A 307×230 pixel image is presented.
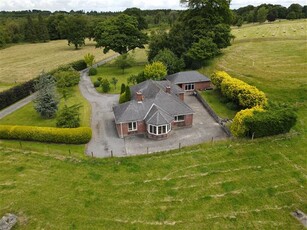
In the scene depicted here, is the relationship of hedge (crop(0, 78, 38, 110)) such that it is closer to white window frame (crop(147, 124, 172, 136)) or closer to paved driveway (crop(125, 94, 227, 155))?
paved driveway (crop(125, 94, 227, 155))

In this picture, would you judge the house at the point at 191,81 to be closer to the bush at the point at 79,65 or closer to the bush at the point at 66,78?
the bush at the point at 66,78

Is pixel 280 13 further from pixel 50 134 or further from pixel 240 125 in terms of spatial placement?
pixel 50 134

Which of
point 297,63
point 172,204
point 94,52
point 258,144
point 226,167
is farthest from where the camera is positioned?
point 94,52

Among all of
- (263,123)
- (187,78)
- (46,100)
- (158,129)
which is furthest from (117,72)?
(263,123)

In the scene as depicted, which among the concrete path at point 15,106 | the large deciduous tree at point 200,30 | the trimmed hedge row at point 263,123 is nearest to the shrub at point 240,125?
the trimmed hedge row at point 263,123

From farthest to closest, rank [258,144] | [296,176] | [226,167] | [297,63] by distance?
[297,63], [258,144], [226,167], [296,176]

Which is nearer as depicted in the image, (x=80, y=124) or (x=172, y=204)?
(x=172, y=204)

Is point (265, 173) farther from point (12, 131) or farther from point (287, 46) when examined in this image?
point (287, 46)

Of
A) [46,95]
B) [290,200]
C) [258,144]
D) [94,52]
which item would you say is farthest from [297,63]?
[94,52]
